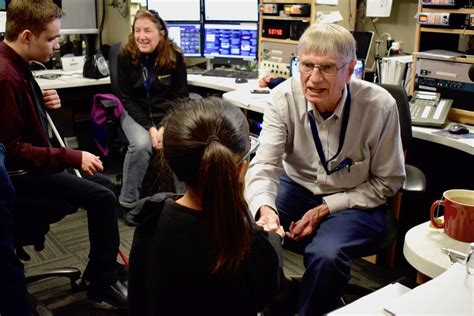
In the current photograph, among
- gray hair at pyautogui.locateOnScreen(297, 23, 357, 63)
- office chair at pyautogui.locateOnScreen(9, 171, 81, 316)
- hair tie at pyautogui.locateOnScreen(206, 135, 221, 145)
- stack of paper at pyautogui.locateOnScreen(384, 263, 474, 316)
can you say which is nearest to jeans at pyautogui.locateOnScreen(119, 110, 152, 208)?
office chair at pyautogui.locateOnScreen(9, 171, 81, 316)

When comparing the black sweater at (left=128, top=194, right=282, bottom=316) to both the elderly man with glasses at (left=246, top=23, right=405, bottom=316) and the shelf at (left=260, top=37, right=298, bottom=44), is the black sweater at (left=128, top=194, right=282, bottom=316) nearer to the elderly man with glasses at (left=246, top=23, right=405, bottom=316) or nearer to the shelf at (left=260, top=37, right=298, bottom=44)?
the elderly man with glasses at (left=246, top=23, right=405, bottom=316)

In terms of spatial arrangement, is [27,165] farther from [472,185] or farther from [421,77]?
[472,185]

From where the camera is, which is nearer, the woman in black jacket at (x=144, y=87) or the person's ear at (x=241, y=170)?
the person's ear at (x=241, y=170)

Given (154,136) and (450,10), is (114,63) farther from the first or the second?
(450,10)

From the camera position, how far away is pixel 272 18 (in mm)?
3361

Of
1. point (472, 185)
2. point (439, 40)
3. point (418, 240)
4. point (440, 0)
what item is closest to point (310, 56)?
point (418, 240)

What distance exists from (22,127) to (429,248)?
4.79ft

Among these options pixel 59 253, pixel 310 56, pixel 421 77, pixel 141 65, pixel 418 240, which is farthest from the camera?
pixel 141 65

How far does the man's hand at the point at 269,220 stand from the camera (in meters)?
1.49

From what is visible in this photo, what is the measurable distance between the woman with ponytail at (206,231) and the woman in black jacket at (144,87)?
77.7 inches

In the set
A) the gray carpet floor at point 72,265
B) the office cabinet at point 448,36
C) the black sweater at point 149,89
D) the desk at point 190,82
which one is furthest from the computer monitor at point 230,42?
the gray carpet floor at point 72,265

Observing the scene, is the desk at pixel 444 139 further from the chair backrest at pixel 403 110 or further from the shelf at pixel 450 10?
the shelf at pixel 450 10

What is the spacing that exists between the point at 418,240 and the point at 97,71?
9.62 ft

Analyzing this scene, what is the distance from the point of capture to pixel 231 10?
12.0ft
